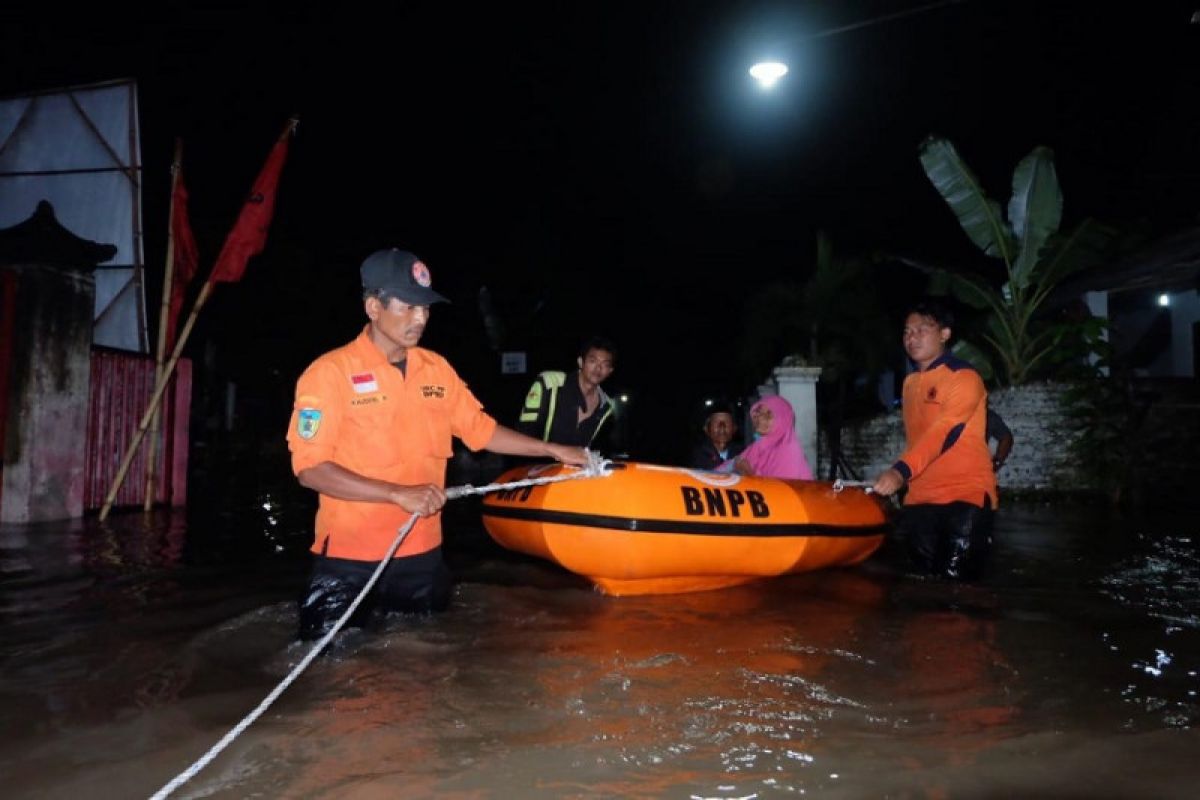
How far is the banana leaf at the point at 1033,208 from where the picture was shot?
11.2m

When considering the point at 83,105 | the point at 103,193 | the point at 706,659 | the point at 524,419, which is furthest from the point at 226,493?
the point at 706,659

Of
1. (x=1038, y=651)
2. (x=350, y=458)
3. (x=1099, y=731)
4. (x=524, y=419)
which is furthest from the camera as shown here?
(x=524, y=419)

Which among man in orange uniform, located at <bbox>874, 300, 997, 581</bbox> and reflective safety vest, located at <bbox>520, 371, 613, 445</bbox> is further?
reflective safety vest, located at <bbox>520, 371, 613, 445</bbox>

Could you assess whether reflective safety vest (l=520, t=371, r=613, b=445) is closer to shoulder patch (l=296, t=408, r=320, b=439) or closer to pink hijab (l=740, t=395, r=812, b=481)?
pink hijab (l=740, t=395, r=812, b=481)

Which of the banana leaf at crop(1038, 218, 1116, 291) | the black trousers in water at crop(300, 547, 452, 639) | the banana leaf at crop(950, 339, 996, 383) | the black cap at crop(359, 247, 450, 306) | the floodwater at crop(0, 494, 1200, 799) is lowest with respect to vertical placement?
the floodwater at crop(0, 494, 1200, 799)

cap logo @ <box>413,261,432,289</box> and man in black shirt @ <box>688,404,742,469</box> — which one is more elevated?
cap logo @ <box>413,261,432,289</box>

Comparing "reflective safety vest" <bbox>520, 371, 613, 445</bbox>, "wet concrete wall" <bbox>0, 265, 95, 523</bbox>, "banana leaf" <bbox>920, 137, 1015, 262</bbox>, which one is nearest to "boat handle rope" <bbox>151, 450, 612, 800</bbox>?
"reflective safety vest" <bbox>520, 371, 613, 445</bbox>

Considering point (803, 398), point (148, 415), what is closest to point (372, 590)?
point (148, 415)

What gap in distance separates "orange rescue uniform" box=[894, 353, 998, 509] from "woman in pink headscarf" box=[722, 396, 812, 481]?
0.96 metres

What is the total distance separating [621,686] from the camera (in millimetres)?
3299

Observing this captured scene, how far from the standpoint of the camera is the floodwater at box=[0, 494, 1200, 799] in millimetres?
2479

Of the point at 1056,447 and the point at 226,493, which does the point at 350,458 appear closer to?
the point at 226,493

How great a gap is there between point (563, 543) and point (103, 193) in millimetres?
8240

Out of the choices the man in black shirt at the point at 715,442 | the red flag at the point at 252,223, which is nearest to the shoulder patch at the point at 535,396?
the man in black shirt at the point at 715,442
